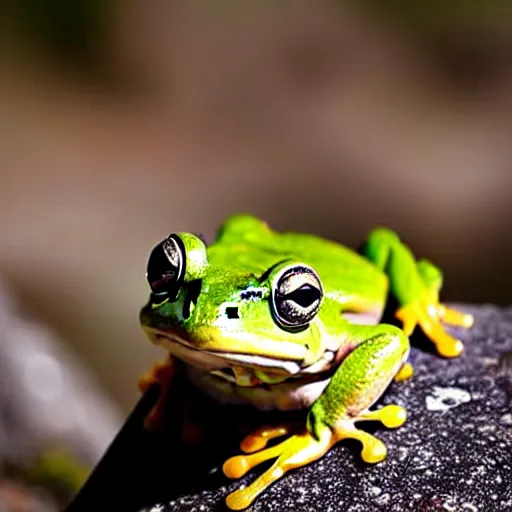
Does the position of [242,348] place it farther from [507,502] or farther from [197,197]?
[197,197]

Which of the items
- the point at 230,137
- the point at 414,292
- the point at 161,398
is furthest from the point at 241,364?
the point at 230,137

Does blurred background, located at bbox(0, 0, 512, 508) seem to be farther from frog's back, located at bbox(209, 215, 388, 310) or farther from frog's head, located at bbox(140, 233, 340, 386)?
frog's head, located at bbox(140, 233, 340, 386)

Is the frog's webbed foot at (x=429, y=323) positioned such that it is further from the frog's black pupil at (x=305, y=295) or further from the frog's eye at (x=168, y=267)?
the frog's eye at (x=168, y=267)

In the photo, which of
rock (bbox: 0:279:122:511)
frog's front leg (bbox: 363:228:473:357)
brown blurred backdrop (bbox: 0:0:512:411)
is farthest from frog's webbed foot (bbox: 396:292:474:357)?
brown blurred backdrop (bbox: 0:0:512:411)

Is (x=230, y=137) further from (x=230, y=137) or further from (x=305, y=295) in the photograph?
(x=305, y=295)

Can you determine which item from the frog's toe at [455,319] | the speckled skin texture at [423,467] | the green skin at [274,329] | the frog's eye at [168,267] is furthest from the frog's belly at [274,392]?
the frog's toe at [455,319]
